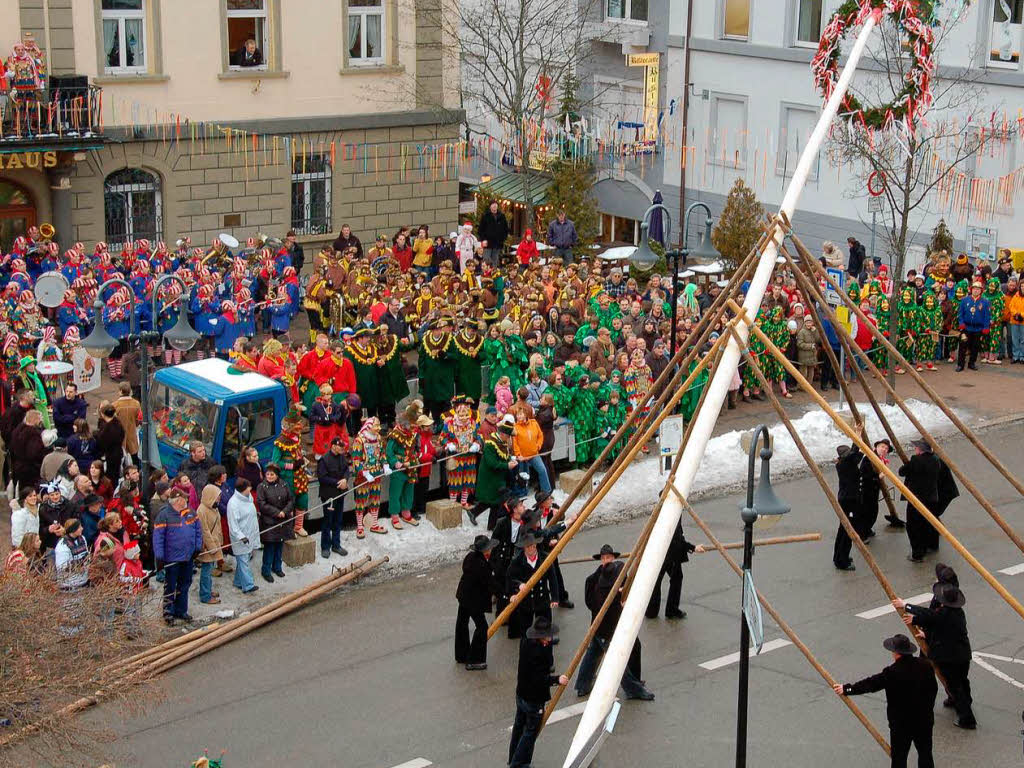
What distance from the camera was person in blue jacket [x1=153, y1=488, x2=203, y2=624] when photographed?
654 inches

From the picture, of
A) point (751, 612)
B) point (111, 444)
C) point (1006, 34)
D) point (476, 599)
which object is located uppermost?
point (1006, 34)

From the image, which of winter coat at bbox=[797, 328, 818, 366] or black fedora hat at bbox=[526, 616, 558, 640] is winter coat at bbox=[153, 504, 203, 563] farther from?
winter coat at bbox=[797, 328, 818, 366]

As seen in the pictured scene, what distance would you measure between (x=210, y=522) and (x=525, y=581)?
3.34 meters

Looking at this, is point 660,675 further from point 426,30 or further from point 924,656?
point 426,30

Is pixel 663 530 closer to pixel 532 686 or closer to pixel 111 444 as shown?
pixel 532 686

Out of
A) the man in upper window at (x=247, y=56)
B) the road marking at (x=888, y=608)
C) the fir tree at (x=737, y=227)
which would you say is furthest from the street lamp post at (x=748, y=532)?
the man in upper window at (x=247, y=56)

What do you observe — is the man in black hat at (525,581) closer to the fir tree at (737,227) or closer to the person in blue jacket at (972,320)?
the person in blue jacket at (972,320)

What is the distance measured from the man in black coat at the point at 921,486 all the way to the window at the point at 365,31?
18.2 meters

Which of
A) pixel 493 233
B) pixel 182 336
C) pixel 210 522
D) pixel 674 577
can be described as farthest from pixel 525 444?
pixel 493 233

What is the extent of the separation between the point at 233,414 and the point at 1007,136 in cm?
1915

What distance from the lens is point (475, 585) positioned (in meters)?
16.0

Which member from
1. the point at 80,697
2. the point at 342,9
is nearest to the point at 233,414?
the point at 80,697

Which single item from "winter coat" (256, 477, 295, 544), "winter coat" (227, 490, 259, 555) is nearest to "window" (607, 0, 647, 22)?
"winter coat" (256, 477, 295, 544)

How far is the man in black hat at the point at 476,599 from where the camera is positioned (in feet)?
52.5
